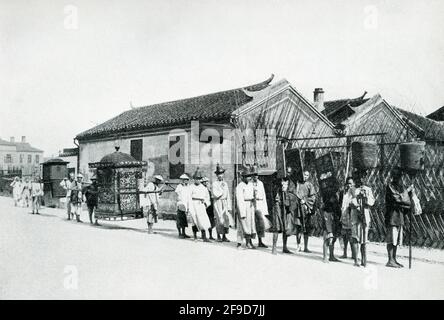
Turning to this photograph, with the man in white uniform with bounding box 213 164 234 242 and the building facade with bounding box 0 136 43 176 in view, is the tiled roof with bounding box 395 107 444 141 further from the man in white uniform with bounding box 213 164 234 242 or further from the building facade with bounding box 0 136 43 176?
the building facade with bounding box 0 136 43 176

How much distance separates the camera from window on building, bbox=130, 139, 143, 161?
60.2ft

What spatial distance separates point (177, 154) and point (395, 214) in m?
10.1

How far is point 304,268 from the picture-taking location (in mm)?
7820

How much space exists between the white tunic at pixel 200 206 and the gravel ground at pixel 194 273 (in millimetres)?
Result: 724

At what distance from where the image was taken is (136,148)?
1862 centimetres

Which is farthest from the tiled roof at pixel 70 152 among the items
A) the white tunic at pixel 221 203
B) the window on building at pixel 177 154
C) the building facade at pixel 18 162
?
the white tunic at pixel 221 203

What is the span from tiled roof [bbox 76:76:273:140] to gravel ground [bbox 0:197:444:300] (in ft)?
21.3

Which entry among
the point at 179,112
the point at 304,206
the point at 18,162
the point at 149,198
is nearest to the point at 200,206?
the point at 149,198

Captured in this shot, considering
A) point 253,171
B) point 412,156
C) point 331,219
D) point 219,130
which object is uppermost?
point 219,130

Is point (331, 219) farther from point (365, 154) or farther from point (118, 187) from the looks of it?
point (118, 187)

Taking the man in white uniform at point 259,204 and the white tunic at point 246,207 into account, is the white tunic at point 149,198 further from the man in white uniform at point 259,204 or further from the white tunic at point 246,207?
the man in white uniform at point 259,204
